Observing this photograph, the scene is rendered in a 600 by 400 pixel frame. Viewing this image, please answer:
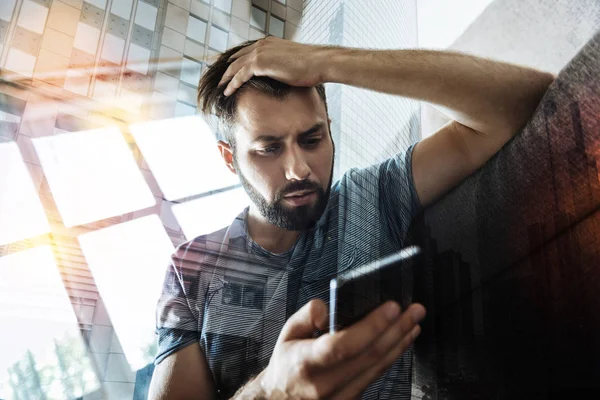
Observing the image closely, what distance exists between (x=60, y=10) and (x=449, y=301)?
101 centimetres

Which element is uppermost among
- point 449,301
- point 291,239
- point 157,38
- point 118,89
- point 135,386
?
→ point 157,38

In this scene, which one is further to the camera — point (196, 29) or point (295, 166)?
point (196, 29)

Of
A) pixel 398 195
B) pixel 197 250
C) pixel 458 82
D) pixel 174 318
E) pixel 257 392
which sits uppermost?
pixel 458 82

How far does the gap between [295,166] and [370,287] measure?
0.26 meters

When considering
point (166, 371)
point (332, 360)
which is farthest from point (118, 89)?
point (332, 360)

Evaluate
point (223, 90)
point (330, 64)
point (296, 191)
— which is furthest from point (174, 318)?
point (330, 64)

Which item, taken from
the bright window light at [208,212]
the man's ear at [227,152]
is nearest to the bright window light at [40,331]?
the bright window light at [208,212]

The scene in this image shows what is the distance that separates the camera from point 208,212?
1.02 metres

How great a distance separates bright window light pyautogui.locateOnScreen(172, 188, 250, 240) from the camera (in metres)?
1.01

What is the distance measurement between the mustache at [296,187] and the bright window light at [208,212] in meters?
0.11

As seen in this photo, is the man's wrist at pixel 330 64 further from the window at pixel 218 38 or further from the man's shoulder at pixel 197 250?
the man's shoulder at pixel 197 250

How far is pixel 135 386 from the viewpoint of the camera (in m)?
0.92

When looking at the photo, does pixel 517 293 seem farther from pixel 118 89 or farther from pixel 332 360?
pixel 118 89

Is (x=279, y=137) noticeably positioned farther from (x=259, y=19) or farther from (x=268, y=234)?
(x=259, y=19)
